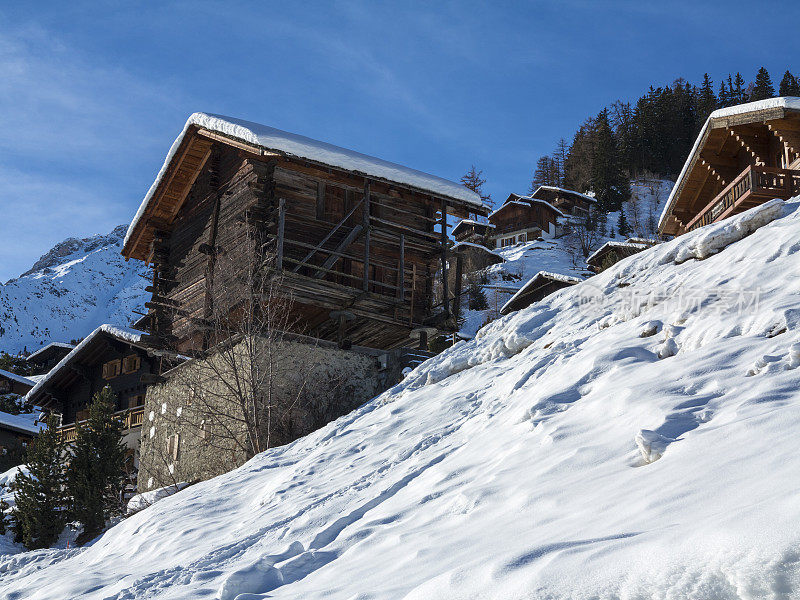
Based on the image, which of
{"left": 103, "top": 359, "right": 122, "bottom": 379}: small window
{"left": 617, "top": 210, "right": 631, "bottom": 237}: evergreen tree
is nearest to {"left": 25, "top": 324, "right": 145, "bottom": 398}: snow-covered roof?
{"left": 103, "top": 359, "right": 122, "bottom": 379}: small window

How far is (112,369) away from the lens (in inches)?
1145

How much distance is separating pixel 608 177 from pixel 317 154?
56.4 m

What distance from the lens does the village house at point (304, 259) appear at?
17484 mm

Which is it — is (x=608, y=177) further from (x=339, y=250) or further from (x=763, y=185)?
(x=339, y=250)

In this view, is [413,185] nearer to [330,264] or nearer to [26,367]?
[330,264]

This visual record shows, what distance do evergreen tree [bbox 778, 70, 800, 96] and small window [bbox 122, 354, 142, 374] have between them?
6327 cm

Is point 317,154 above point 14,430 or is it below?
above

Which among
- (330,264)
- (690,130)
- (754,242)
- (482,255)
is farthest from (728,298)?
(690,130)

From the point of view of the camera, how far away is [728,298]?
23.4 ft

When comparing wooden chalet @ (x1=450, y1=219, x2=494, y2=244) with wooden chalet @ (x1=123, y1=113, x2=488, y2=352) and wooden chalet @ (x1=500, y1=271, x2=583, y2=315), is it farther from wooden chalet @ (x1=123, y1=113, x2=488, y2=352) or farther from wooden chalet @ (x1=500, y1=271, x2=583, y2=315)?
wooden chalet @ (x1=123, y1=113, x2=488, y2=352)

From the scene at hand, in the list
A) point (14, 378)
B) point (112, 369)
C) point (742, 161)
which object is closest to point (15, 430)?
Answer: point (112, 369)

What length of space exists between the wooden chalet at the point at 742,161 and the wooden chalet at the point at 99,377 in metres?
17.6

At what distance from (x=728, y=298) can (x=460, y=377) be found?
373cm

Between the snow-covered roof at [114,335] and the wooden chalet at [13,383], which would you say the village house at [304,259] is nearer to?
the snow-covered roof at [114,335]
